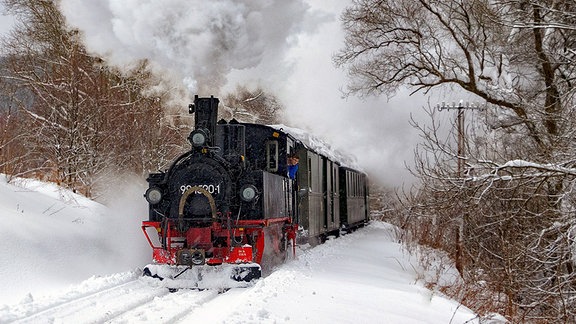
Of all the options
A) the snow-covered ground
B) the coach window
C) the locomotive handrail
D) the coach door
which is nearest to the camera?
the snow-covered ground

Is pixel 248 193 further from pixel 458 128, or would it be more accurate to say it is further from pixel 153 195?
pixel 458 128

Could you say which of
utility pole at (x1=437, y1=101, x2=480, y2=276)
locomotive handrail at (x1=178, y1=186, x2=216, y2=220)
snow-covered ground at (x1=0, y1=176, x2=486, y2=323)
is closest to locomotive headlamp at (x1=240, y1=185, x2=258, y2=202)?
locomotive handrail at (x1=178, y1=186, x2=216, y2=220)

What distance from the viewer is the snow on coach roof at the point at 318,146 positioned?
13.2 meters

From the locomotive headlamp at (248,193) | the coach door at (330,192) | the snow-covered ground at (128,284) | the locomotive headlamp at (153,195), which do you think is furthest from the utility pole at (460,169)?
the locomotive headlamp at (153,195)

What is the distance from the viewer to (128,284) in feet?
26.9

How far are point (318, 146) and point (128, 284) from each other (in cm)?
Result: 806


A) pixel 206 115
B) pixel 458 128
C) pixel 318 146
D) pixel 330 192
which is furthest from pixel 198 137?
pixel 330 192

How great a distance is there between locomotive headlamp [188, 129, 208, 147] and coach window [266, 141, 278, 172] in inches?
68.2

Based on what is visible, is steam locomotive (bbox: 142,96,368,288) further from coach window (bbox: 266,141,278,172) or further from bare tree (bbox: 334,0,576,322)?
bare tree (bbox: 334,0,576,322)

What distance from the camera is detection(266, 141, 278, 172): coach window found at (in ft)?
34.0

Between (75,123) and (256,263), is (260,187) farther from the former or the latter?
(75,123)

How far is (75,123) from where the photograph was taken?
14453 millimetres

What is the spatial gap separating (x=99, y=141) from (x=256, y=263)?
321 inches

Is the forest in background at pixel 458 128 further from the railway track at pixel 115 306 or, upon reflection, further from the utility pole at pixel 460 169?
the railway track at pixel 115 306
